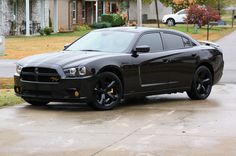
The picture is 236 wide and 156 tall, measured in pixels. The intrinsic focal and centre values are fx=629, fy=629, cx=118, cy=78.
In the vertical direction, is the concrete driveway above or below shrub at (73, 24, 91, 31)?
below

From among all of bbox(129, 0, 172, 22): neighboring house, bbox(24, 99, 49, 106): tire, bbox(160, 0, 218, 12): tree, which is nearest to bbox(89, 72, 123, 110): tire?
bbox(24, 99, 49, 106): tire

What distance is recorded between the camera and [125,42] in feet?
39.1

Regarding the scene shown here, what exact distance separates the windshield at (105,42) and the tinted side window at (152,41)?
0.22 meters

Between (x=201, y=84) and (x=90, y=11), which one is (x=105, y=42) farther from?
(x=90, y=11)

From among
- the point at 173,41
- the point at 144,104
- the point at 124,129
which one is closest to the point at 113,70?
the point at 144,104

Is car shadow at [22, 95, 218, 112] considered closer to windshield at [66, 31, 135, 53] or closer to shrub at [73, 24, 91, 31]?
windshield at [66, 31, 135, 53]

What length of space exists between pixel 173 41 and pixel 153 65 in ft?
3.36

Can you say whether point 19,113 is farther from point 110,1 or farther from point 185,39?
point 110,1

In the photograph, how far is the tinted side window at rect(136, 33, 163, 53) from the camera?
1211 centimetres

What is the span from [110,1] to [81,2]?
10915mm

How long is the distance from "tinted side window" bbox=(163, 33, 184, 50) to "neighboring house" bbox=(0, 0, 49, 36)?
27195 millimetres

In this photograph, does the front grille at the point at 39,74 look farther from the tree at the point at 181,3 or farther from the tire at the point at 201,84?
the tree at the point at 181,3

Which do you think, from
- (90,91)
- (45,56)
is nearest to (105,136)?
(90,91)

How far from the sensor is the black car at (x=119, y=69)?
10.8m
